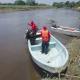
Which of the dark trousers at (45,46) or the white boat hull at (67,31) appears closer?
the dark trousers at (45,46)

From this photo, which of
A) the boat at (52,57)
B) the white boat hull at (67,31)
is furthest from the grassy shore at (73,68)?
the white boat hull at (67,31)

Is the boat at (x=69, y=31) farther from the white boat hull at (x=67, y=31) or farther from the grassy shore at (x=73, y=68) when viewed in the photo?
the grassy shore at (x=73, y=68)

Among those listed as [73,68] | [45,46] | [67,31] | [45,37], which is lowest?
[67,31]

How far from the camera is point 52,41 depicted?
15766 millimetres

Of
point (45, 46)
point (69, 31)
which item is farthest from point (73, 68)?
point (69, 31)

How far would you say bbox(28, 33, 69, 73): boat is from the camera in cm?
1062

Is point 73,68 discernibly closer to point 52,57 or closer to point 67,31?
point 52,57

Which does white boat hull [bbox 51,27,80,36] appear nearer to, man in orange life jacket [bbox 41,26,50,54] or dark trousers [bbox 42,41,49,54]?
dark trousers [bbox 42,41,49,54]

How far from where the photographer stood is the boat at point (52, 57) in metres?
10.6

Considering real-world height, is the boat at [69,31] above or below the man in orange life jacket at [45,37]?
below

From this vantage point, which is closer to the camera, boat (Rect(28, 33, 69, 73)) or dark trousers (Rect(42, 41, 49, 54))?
boat (Rect(28, 33, 69, 73))

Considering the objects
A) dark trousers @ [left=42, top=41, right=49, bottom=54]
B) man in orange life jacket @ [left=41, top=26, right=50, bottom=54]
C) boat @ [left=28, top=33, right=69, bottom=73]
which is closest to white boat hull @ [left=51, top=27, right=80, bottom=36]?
boat @ [left=28, top=33, right=69, bottom=73]

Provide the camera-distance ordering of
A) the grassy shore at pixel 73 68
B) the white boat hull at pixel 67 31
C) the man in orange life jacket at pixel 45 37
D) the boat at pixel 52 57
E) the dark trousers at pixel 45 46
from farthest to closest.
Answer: the white boat hull at pixel 67 31
the dark trousers at pixel 45 46
the man in orange life jacket at pixel 45 37
the boat at pixel 52 57
the grassy shore at pixel 73 68

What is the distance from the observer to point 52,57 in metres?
13.1
